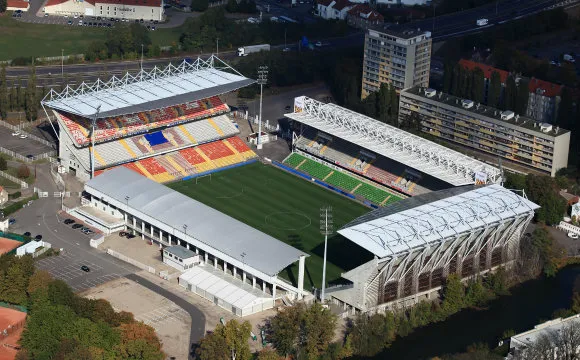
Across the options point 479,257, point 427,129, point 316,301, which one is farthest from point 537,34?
point 316,301

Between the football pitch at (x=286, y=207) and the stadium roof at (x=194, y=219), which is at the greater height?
the stadium roof at (x=194, y=219)

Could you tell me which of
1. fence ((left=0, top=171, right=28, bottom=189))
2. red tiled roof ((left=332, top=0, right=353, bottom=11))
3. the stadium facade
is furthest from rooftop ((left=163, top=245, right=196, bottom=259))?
red tiled roof ((left=332, top=0, right=353, bottom=11))

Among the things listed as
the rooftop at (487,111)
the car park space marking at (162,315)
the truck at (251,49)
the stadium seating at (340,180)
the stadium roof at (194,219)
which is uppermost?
the rooftop at (487,111)

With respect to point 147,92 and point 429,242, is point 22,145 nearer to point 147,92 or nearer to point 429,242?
point 147,92

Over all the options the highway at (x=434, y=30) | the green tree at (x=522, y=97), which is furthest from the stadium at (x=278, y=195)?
the highway at (x=434, y=30)

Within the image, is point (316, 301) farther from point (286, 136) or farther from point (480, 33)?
point (480, 33)

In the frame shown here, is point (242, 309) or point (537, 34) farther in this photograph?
point (537, 34)

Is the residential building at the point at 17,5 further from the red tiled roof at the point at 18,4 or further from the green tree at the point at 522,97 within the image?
the green tree at the point at 522,97
